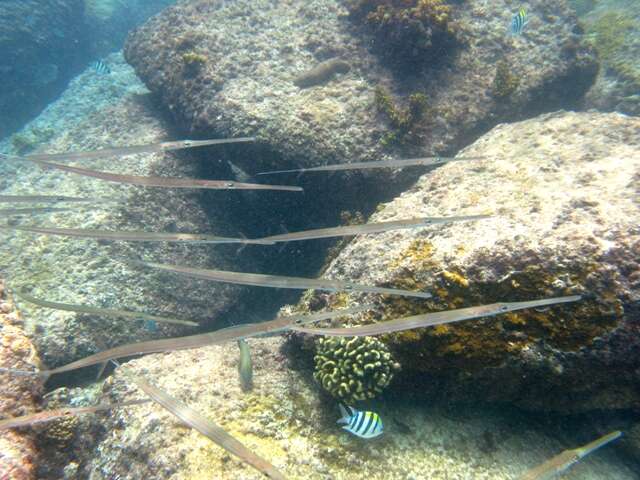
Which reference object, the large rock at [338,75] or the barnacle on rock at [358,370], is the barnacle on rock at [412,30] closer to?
the large rock at [338,75]

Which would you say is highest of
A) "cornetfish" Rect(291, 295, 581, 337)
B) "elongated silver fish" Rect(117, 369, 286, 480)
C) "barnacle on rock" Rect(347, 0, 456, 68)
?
"barnacle on rock" Rect(347, 0, 456, 68)

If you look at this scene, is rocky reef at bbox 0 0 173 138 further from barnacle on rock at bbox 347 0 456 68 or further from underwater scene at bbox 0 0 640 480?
barnacle on rock at bbox 347 0 456 68

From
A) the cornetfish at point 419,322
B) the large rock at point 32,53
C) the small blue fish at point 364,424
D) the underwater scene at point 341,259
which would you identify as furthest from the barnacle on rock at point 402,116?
the large rock at point 32,53

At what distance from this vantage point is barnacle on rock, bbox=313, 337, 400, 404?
13.3 ft

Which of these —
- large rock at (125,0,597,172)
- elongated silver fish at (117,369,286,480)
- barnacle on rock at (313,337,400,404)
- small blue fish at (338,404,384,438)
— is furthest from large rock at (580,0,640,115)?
elongated silver fish at (117,369,286,480)

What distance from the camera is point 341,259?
16.5 ft

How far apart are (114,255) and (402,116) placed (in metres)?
5.99

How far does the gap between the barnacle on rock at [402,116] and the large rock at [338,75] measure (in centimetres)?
5

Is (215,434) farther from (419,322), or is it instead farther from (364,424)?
(419,322)

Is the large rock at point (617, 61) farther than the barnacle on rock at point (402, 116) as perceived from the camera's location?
→ Yes

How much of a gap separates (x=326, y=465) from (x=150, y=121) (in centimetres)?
885

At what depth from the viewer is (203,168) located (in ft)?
26.6

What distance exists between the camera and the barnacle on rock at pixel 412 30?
7289 mm

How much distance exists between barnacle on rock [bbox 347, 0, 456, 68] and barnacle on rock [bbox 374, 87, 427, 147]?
1308mm
